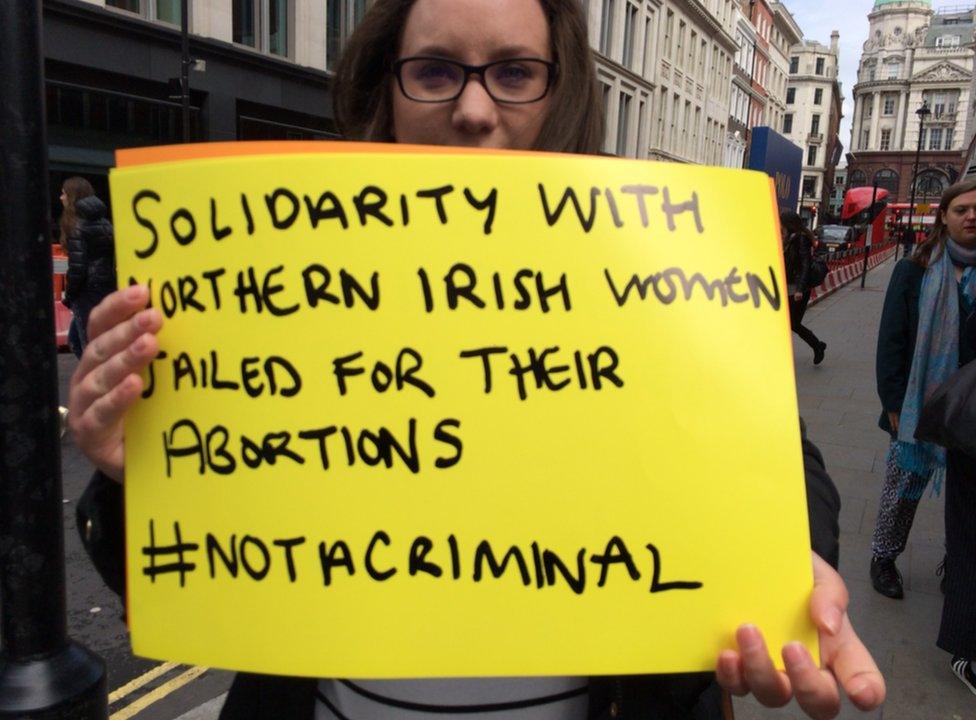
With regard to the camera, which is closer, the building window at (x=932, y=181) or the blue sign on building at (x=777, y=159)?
the blue sign on building at (x=777, y=159)

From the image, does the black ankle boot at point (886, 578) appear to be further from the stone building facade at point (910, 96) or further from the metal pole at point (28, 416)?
the stone building facade at point (910, 96)

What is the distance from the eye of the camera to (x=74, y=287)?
6.57 meters

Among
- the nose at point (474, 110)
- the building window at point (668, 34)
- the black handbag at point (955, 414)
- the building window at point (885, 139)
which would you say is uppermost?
the building window at point (885, 139)

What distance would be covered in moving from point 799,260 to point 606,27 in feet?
77.2

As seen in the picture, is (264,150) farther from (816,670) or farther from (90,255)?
(90,255)

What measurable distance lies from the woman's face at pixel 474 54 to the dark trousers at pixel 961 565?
8.93 feet

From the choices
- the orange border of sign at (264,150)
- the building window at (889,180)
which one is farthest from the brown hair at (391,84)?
the building window at (889,180)

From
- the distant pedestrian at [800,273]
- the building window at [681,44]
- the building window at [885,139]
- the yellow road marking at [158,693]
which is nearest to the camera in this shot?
the yellow road marking at [158,693]

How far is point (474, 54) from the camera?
1.16 meters

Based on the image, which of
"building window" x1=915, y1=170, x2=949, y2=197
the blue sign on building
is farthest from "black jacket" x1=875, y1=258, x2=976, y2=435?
"building window" x1=915, y1=170, x2=949, y2=197

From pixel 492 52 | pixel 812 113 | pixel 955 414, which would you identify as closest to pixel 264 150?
pixel 492 52

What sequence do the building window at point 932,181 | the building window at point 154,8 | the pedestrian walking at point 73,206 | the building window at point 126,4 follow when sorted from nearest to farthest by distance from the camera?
the pedestrian walking at point 73,206 < the building window at point 126,4 < the building window at point 154,8 < the building window at point 932,181

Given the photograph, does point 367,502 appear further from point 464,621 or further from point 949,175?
point 949,175

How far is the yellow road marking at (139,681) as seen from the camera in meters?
2.95
